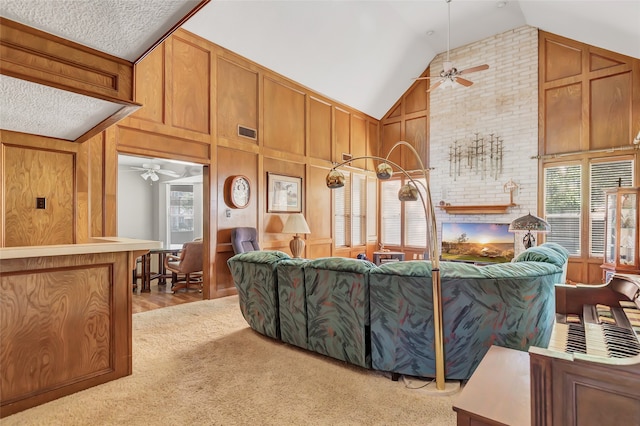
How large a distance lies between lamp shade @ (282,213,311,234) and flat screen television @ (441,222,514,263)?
10.2 ft

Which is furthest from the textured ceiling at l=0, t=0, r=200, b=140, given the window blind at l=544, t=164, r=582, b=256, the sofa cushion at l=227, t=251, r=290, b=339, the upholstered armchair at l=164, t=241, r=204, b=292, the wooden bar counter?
the window blind at l=544, t=164, r=582, b=256

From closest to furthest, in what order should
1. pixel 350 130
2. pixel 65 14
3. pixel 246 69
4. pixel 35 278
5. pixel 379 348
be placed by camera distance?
pixel 65 14, pixel 35 278, pixel 379 348, pixel 246 69, pixel 350 130

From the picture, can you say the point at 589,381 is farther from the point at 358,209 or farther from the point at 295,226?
the point at 358,209

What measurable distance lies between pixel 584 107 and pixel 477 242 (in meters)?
2.99

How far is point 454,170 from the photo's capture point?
7.08m

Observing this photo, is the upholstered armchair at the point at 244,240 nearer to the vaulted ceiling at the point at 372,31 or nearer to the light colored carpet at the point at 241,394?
the light colored carpet at the point at 241,394

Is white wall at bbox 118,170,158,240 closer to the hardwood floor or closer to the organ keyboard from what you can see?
the hardwood floor

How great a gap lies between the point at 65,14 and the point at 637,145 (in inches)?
286

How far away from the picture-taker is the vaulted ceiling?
15.0 ft

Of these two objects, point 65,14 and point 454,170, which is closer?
point 65,14

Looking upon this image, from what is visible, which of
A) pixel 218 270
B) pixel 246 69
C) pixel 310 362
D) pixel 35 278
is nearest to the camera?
pixel 35 278

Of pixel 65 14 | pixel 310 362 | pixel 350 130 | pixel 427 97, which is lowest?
pixel 310 362

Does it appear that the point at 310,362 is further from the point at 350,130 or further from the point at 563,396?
the point at 350,130

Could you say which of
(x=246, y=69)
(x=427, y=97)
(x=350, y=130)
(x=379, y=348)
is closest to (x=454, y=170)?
(x=427, y=97)
